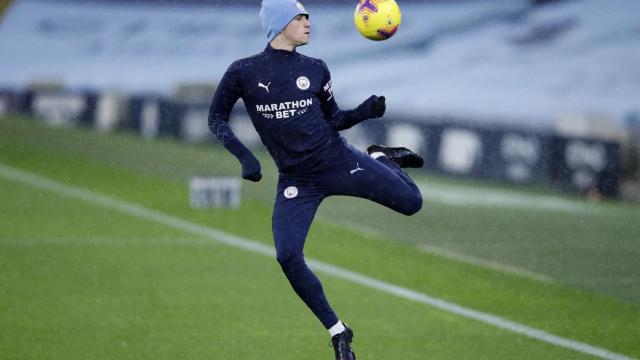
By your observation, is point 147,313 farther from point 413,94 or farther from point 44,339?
point 413,94

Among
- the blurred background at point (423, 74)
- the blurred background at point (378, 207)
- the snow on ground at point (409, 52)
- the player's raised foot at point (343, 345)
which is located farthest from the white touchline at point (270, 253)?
the snow on ground at point (409, 52)

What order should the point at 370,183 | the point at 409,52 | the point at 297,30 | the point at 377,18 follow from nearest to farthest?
the point at 297,30 < the point at 370,183 < the point at 377,18 < the point at 409,52

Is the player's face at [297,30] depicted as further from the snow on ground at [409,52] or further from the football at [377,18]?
the snow on ground at [409,52]

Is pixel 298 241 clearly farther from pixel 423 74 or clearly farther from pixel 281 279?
pixel 423 74

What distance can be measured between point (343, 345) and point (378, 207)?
9.66m

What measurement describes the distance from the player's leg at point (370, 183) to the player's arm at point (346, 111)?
7.7 inches

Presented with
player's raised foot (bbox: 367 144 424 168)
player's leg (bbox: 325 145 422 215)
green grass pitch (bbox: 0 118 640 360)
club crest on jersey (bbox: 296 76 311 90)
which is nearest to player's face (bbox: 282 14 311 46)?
club crest on jersey (bbox: 296 76 311 90)

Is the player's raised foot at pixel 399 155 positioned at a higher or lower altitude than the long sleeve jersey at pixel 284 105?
lower

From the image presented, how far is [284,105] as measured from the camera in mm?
8469

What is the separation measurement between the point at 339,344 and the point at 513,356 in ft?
4.73

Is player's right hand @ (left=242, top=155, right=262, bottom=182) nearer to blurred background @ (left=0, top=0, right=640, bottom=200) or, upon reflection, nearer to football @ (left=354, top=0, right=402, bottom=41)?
football @ (left=354, top=0, right=402, bottom=41)

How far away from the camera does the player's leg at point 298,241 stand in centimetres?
830

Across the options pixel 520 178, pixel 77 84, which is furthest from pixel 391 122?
pixel 77 84

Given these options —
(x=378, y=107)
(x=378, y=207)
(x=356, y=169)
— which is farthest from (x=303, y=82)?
(x=378, y=207)
